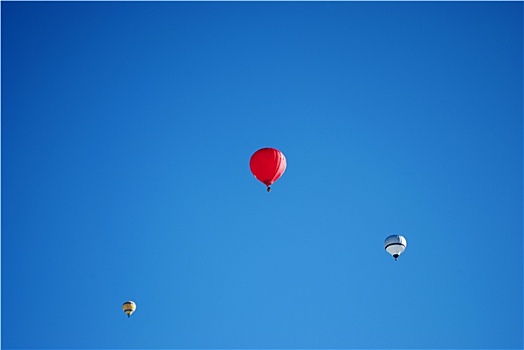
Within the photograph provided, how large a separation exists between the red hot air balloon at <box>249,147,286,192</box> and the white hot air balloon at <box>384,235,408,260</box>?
547 cm

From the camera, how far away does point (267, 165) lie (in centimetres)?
2750

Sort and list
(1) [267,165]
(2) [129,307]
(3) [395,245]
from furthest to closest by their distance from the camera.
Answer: (2) [129,307], (3) [395,245], (1) [267,165]

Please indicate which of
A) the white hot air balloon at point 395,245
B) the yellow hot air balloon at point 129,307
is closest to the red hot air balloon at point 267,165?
the white hot air balloon at point 395,245

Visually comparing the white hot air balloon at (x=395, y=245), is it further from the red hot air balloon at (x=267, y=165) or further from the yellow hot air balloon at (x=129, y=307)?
the yellow hot air balloon at (x=129, y=307)

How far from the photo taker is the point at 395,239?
99.0ft

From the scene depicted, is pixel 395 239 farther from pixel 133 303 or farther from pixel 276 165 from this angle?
pixel 133 303

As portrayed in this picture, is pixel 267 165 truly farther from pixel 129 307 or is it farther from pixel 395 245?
pixel 129 307

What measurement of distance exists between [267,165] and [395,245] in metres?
6.23

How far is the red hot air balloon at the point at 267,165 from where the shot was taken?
90.3ft

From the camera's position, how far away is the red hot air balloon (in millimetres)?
27531

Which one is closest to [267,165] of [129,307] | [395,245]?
[395,245]

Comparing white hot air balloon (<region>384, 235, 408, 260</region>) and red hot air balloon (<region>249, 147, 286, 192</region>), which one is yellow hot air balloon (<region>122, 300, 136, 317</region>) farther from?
white hot air balloon (<region>384, 235, 408, 260</region>)

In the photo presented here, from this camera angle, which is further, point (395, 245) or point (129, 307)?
point (129, 307)

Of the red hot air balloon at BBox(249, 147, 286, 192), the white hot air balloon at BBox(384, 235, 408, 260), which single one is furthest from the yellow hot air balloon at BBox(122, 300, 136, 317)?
the white hot air balloon at BBox(384, 235, 408, 260)
